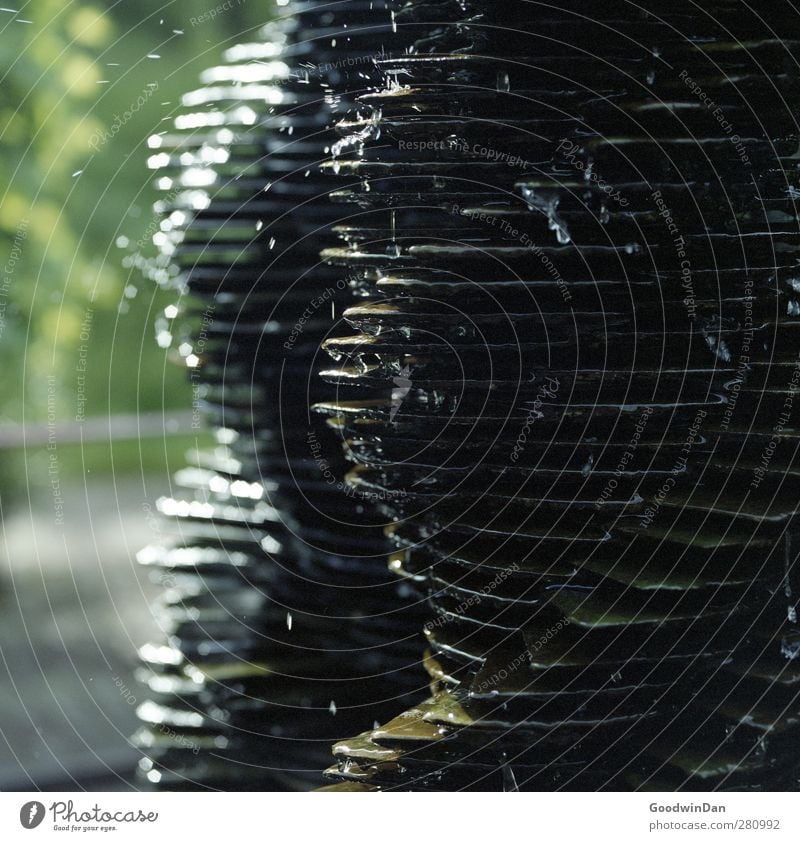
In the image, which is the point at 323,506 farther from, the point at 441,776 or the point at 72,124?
the point at 72,124

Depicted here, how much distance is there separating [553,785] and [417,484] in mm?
184

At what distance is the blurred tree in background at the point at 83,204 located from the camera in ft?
1.51

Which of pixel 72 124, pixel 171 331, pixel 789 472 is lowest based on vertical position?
pixel 789 472

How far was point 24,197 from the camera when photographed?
479 millimetres

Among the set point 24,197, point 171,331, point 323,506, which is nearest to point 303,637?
point 323,506

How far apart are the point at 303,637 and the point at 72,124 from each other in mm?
329

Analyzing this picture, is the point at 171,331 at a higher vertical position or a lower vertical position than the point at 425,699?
higher

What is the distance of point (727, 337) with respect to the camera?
0.40 meters

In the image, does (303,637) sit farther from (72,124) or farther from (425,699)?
(72,124)

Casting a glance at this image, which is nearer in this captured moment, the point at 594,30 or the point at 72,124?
the point at 594,30

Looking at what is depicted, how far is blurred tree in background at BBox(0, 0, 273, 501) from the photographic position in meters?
0.46

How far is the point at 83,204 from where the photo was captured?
483mm

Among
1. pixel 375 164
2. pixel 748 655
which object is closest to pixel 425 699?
pixel 748 655

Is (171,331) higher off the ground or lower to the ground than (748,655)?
higher
